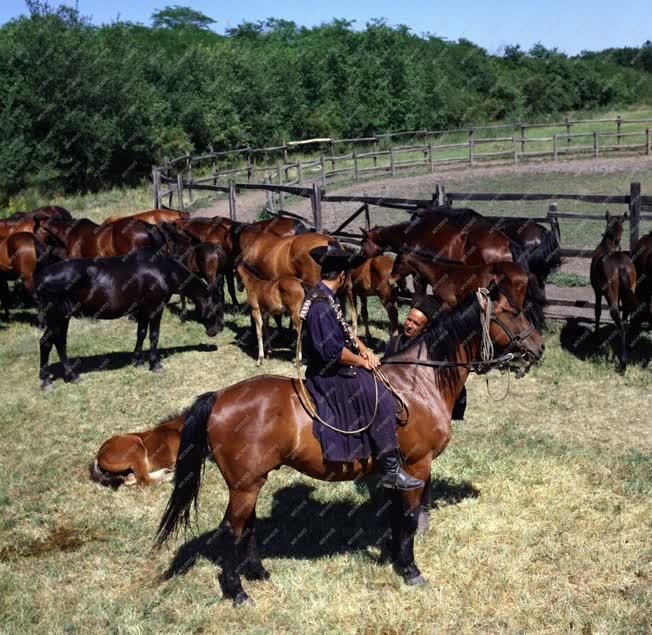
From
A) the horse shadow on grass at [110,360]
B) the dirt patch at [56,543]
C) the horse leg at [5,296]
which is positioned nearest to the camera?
the dirt patch at [56,543]

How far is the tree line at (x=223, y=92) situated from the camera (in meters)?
34.8

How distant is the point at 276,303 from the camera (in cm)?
1159

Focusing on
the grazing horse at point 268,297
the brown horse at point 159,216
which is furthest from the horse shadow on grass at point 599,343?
the brown horse at point 159,216

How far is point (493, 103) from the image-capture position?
5647 cm

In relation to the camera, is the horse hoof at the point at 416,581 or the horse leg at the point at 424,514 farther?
the horse leg at the point at 424,514

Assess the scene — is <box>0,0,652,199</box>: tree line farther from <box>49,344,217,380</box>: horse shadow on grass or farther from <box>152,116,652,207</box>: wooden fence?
<box>49,344,217,380</box>: horse shadow on grass

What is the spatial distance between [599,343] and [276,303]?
4.94 meters

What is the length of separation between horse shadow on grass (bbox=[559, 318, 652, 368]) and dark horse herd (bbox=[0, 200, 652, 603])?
1.51ft

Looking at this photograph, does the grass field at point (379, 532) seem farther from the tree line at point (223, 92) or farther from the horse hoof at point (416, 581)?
the tree line at point (223, 92)

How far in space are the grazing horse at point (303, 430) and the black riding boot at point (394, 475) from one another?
103 mm

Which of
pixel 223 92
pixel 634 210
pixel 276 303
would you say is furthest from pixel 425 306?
pixel 223 92

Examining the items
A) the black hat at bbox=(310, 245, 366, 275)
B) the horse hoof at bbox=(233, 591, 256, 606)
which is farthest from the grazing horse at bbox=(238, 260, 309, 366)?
the horse hoof at bbox=(233, 591, 256, 606)

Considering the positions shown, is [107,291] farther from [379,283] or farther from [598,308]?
[598,308]

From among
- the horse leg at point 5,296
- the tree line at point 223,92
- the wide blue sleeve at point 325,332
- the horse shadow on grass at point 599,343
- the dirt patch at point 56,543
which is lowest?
the dirt patch at point 56,543
